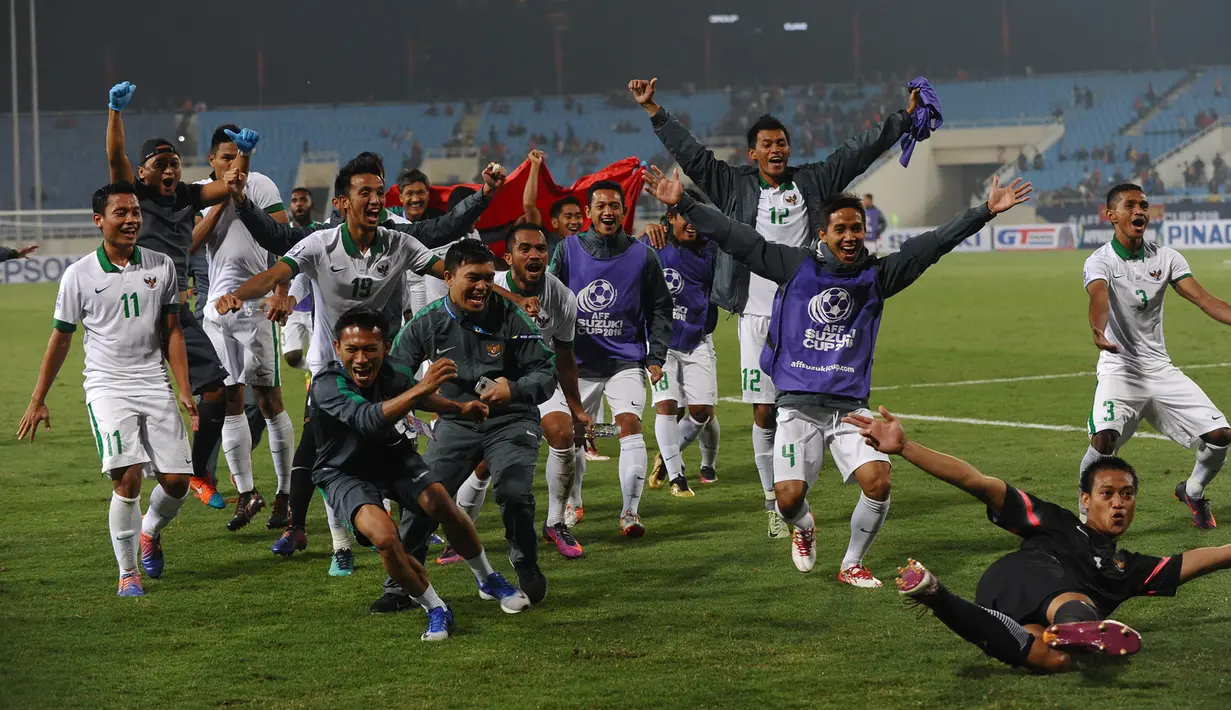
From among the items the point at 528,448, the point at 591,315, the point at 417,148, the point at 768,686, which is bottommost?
the point at 768,686

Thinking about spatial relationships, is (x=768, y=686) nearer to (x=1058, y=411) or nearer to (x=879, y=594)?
(x=879, y=594)

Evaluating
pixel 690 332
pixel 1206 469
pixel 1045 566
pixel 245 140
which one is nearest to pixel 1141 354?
pixel 1206 469

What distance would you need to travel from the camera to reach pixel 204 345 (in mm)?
8719

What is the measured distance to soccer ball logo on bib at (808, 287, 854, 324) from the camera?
275 inches

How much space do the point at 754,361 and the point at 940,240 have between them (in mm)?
2409

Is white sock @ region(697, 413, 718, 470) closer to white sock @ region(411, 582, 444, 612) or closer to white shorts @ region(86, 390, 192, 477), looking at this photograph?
white shorts @ region(86, 390, 192, 477)

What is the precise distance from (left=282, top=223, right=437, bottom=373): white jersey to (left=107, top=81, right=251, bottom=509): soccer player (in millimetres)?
776

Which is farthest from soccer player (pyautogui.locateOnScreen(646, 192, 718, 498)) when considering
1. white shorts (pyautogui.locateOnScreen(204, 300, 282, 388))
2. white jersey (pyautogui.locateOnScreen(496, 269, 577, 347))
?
white shorts (pyautogui.locateOnScreen(204, 300, 282, 388))

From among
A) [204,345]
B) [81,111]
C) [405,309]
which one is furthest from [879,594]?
[81,111]

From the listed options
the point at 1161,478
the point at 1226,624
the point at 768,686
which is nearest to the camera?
the point at 768,686

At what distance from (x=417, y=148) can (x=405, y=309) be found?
1840 inches

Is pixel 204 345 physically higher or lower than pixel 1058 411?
higher

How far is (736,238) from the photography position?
707 cm

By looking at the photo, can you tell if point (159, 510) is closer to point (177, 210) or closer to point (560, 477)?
point (177, 210)
